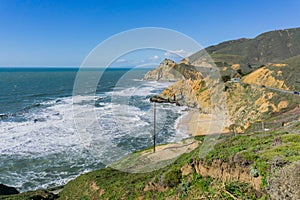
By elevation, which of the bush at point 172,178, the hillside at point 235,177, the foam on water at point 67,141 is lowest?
the foam on water at point 67,141

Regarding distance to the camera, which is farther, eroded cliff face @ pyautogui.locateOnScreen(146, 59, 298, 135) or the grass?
eroded cliff face @ pyautogui.locateOnScreen(146, 59, 298, 135)

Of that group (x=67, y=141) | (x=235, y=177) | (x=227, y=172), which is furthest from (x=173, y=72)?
(x=235, y=177)

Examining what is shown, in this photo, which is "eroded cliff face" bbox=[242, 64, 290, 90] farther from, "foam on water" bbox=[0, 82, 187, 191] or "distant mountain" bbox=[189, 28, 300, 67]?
"distant mountain" bbox=[189, 28, 300, 67]

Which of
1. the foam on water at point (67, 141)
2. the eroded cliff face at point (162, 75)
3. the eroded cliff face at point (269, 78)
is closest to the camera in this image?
the foam on water at point (67, 141)

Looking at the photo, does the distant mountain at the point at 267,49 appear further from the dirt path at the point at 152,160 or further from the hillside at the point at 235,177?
the hillside at the point at 235,177

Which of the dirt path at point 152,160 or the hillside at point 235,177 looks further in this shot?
the dirt path at point 152,160

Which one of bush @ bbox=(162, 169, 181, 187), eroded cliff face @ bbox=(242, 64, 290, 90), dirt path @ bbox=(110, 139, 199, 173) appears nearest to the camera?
bush @ bbox=(162, 169, 181, 187)

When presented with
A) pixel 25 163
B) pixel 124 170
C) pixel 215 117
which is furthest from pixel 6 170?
pixel 215 117

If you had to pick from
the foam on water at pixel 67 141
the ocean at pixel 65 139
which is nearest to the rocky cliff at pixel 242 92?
the ocean at pixel 65 139

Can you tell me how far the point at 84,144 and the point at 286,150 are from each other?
815 inches

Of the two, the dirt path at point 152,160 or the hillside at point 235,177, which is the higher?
the hillside at point 235,177

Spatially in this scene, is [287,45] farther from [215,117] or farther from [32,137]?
[32,137]

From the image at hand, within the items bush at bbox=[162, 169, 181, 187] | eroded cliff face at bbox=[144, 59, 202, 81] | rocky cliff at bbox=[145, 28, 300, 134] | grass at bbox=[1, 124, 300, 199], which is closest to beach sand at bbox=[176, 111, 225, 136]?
rocky cliff at bbox=[145, 28, 300, 134]

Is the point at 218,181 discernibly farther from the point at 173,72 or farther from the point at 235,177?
the point at 173,72
